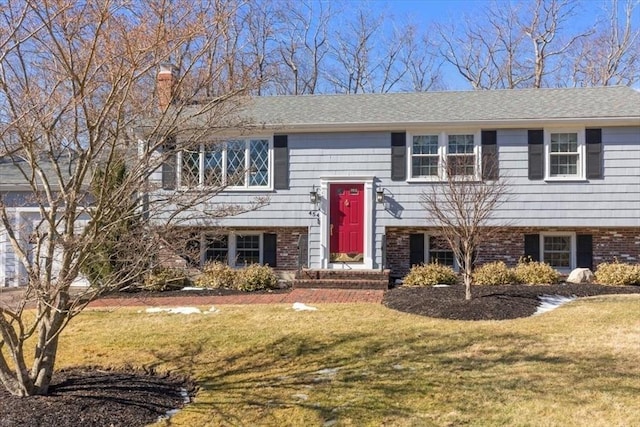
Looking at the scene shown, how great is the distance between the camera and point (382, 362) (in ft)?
19.7

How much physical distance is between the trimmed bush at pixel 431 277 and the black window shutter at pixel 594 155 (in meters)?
4.08

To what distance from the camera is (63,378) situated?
5836mm

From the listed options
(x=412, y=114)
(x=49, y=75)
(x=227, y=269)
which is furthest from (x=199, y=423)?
(x=412, y=114)

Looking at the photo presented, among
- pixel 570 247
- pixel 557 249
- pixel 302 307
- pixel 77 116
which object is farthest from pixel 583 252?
pixel 77 116

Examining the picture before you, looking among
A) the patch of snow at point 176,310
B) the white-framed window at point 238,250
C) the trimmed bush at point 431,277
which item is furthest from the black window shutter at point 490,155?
the patch of snow at point 176,310

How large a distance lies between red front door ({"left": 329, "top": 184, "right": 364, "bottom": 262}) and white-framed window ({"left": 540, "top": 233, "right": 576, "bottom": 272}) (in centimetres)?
453

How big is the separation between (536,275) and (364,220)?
408 cm

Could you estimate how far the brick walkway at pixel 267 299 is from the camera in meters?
9.87

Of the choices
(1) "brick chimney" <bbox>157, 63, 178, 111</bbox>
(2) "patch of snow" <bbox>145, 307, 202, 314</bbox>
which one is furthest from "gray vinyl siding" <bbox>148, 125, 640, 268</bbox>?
(1) "brick chimney" <bbox>157, 63, 178, 111</bbox>

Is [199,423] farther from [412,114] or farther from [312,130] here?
[412,114]

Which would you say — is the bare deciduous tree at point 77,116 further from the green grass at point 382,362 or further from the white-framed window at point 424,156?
the white-framed window at point 424,156

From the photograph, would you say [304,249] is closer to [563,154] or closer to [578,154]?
[563,154]

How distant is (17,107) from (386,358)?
4.78 m

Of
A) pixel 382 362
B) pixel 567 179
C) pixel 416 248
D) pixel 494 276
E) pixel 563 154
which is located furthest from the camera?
pixel 416 248
